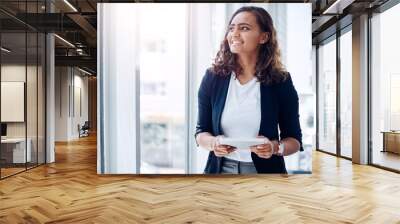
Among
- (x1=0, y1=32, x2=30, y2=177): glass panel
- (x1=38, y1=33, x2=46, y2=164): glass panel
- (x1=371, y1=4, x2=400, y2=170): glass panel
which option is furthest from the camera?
(x1=38, y1=33, x2=46, y2=164): glass panel

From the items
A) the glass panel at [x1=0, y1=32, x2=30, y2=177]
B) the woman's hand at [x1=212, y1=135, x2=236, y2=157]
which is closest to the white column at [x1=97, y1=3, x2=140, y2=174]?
the woman's hand at [x1=212, y1=135, x2=236, y2=157]

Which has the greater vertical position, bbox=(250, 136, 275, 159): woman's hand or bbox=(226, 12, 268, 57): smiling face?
bbox=(226, 12, 268, 57): smiling face

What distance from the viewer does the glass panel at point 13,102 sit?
251 inches

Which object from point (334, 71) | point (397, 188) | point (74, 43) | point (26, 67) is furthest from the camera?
point (74, 43)

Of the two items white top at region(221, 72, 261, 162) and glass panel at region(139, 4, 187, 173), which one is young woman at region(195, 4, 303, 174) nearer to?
white top at region(221, 72, 261, 162)

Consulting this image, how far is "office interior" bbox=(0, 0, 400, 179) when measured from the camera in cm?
661

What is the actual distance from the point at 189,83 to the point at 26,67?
127 inches

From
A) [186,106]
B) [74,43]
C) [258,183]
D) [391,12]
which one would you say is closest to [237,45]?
[186,106]

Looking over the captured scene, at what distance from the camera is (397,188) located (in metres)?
5.48

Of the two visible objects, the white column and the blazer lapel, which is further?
the white column

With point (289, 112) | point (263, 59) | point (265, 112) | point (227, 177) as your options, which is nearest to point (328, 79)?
point (289, 112)

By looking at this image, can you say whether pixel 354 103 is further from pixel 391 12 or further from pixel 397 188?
pixel 397 188

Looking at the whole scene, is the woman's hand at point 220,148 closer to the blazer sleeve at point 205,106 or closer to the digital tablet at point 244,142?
the digital tablet at point 244,142

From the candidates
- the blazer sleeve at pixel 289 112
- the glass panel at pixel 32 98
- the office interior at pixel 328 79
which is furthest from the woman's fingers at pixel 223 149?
the glass panel at pixel 32 98
